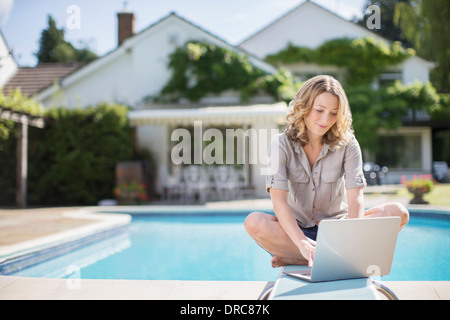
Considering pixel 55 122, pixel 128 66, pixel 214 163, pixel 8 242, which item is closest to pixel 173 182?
pixel 214 163

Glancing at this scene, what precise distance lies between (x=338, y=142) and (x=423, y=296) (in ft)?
4.11

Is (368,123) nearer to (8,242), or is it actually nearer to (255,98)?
(255,98)

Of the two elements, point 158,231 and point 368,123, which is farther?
point 368,123

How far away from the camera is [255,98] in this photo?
1545cm

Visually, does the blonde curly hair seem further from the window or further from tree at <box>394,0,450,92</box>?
the window

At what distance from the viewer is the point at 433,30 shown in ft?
58.3

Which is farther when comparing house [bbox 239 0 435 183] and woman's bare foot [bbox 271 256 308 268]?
house [bbox 239 0 435 183]

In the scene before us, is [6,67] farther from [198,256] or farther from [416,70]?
[416,70]

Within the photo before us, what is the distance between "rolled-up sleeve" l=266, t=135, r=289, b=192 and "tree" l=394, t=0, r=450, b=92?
16.4 meters

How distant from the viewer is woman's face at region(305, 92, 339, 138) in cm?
270

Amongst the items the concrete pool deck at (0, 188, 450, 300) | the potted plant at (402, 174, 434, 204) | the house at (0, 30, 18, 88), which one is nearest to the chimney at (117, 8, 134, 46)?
the house at (0, 30, 18, 88)

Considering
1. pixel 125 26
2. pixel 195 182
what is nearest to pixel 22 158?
pixel 195 182

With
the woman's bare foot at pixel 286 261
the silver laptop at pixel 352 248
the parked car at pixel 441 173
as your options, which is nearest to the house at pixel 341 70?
the parked car at pixel 441 173
